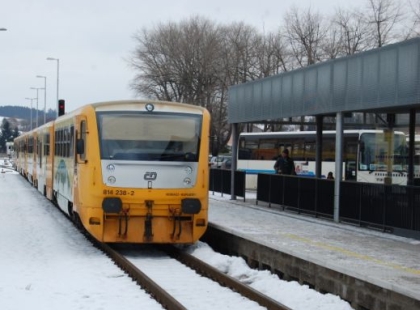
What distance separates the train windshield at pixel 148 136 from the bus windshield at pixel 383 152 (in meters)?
8.35

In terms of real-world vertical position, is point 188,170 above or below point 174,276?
above

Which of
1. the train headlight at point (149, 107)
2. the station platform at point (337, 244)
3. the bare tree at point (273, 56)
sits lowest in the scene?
the station platform at point (337, 244)

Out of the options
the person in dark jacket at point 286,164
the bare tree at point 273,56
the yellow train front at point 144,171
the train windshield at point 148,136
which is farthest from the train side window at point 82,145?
the bare tree at point 273,56

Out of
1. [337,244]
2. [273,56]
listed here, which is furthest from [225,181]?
[273,56]

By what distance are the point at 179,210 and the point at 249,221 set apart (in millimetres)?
3913

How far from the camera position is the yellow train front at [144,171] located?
12.2 m

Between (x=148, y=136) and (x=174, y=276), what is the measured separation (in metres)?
2.95

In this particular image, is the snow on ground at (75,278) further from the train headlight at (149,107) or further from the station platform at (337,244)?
the train headlight at (149,107)

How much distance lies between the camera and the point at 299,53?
53.7m

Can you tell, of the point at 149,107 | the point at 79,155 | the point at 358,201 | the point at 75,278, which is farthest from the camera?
the point at 358,201

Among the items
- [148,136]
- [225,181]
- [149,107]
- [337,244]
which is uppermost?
[149,107]

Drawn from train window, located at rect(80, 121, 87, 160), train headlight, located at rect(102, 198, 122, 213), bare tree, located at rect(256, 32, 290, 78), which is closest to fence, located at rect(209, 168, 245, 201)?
train window, located at rect(80, 121, 87, 160)

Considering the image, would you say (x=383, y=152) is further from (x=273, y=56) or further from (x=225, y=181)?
(x=273, y=56)

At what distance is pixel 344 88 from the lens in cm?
1581
